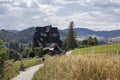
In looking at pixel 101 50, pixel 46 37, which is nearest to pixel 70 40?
pixel 46 37

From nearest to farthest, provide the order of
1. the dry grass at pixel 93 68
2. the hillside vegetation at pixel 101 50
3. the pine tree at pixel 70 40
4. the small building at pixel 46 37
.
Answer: the dry grass at pixel 93 68, the hillside vegetation at pixel 101 50, the pine tree at pixel 70 40, the small building at pixel 46 37

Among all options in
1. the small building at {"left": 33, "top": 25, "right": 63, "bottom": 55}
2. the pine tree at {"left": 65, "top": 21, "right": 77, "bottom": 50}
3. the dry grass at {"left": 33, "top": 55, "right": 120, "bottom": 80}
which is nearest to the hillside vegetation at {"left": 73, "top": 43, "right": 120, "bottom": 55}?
the dry grass at {"left": 33, "top": 55, "right": 120, "bottom": 80}

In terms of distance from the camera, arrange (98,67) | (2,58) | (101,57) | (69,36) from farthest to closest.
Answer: (69,36) < (2,58) < (101,57) < (98,67)

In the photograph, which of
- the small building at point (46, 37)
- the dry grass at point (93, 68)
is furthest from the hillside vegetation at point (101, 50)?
the small building at point (46, 37)

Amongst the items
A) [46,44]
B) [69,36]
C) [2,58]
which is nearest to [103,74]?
[2,58]

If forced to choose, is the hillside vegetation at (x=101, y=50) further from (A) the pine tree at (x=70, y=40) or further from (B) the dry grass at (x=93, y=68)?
(A) the pine tree at (x=70, y=40)

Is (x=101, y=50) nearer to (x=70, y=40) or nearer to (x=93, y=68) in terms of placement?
(x=93, y=68)

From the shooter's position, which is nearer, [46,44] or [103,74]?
[103,74]

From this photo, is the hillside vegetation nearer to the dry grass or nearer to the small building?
the dry grass

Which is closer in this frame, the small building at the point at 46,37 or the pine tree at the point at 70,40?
the pine tree at the point at 70,40

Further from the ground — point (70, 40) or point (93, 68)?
point (93, 68)

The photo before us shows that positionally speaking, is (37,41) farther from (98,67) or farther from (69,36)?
(98,67)

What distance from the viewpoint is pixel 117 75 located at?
362 inches

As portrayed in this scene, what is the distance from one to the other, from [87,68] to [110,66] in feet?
2.84
